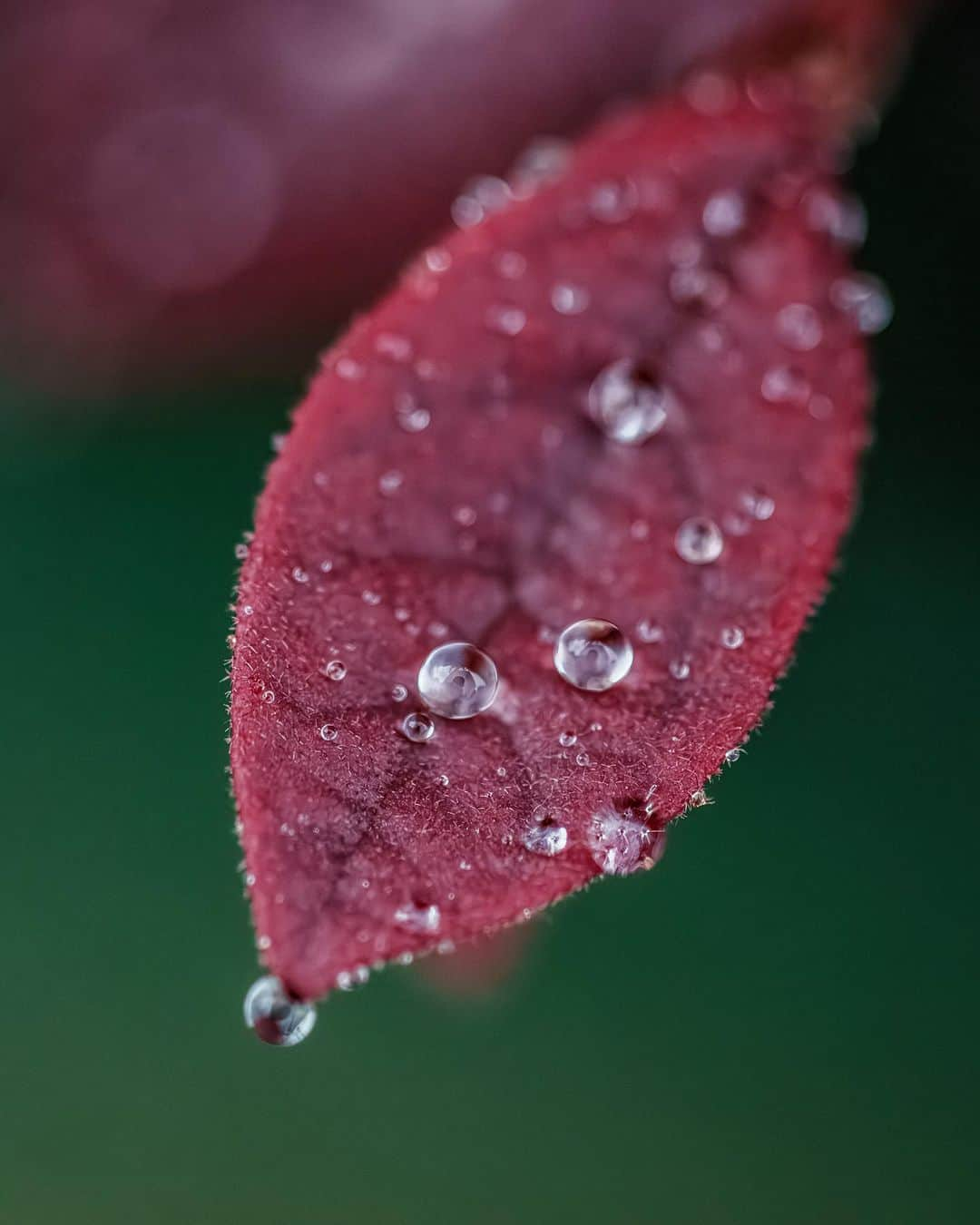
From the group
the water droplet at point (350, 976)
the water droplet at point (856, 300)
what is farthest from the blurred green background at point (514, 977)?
the water droplet at point (350, 976)

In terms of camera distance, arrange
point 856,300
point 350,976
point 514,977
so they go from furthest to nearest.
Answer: point 514,977 < point 856,300 < point 350,976

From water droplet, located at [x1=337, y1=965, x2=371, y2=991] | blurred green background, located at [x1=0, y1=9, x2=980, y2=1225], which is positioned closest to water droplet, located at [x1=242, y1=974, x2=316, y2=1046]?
water droplet, located at [x1=337, y1=965, x2=371, y2=991]

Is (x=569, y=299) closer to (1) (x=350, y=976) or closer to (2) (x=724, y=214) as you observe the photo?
(2) (x=724, y=214)

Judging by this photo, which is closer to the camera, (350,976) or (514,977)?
(350,976)

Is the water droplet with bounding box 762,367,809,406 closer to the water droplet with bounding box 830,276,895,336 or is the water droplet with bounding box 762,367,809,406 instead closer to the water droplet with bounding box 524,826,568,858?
the water droplet with bounding box 830,276,895,336

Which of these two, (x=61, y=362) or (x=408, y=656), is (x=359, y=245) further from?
(x=408, y=656)

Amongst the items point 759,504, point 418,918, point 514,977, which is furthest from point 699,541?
point 514,977

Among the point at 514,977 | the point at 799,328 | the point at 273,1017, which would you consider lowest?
the point at 514,977
